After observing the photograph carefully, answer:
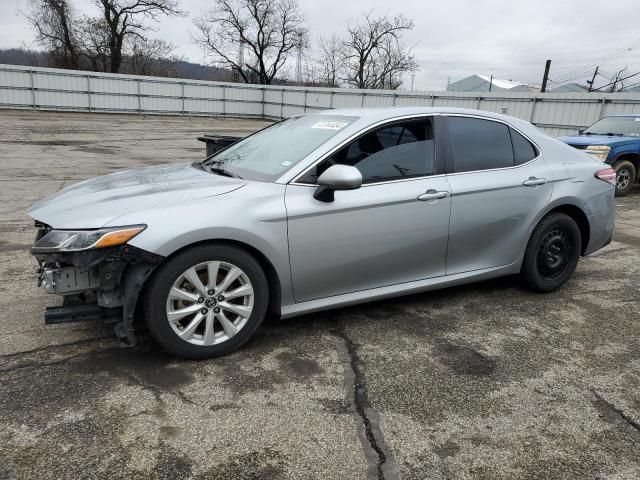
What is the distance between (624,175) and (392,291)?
9.00 meters

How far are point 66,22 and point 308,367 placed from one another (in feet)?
143

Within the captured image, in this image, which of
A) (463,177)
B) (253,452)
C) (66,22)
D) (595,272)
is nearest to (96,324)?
(253,452)

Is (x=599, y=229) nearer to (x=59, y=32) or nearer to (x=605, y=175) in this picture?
(x=605, y=175)

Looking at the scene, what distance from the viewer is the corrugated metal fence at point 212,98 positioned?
16.8m

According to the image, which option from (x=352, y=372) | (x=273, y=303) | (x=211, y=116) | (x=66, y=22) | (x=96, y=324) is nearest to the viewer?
(x=352, y=372)

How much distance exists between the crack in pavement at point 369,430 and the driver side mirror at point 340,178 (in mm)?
1077

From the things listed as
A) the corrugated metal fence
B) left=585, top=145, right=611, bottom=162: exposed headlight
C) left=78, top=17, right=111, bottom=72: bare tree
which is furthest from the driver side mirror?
left=78, top=17, right=111, bottom=72: bare tree

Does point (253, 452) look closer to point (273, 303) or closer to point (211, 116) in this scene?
point (273, 303)

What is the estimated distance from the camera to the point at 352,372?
3.05 meters

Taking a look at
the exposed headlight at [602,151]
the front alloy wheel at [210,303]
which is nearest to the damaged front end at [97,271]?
the front alloy wheel at [210,303]

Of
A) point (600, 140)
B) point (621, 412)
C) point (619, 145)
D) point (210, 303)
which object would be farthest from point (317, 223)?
point (619, 145)

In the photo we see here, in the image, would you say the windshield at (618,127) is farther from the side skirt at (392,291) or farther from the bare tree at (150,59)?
the bare tree at (150,59)

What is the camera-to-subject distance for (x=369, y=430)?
99.0 inches

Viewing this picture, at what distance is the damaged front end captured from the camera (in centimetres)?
A: 276
